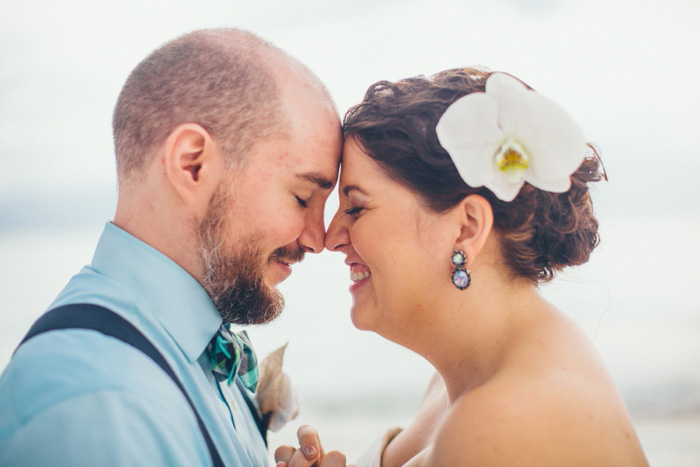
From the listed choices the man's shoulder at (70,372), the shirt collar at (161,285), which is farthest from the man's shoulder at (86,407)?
the shirt collar at (161,285)

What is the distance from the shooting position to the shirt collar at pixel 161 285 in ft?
5.43

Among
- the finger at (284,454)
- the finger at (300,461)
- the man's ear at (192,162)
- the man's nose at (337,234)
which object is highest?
the man's ear at (192,162)

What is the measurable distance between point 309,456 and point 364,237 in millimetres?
704

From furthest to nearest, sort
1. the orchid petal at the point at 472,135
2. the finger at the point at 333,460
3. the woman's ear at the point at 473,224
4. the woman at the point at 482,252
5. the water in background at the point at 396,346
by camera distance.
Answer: the water in background at the point at 396,346 < the finger at the point at 333,460 < the woman's ear at the point at 473,224 < the orchid petal at the point at 472,135 < the woman at the point at 482,252

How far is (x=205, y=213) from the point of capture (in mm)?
1843

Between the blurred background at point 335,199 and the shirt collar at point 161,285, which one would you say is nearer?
the shirt collar at point 161,285

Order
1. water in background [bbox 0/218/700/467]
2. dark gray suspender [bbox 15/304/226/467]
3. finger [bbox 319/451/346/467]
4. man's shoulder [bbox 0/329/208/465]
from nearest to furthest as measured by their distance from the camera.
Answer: man's shoulder [bbox 0/329/208/465]
dark gray suspender [bbox 15/304/226/467]
finger [bbox 319/451/346/467]
water in background [bbox 0/218/700/467]

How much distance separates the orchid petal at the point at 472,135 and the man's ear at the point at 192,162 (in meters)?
0.67

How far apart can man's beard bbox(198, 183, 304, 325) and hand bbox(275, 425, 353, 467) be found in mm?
414

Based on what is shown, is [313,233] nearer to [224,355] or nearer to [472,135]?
[224,355]

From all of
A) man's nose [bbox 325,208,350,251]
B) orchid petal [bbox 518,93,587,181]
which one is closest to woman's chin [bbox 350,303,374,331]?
man's nose [bbox 325,208,350,251]

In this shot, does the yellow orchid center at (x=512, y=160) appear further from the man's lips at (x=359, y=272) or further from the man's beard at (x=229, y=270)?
the man's beard at (x=229, y=270)

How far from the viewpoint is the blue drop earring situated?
1810mm

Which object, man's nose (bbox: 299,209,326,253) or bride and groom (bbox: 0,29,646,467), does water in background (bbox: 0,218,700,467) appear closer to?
man's nose (bbox: 299,209,326,253)
